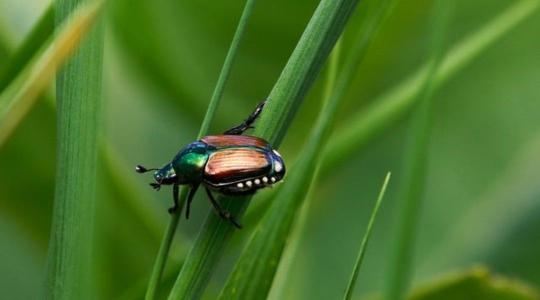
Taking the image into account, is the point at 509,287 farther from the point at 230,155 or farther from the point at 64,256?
the point at 64,256

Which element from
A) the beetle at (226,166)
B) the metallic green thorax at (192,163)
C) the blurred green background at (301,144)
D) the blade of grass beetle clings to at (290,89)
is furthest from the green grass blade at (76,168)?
the blurred green background at (301,144)

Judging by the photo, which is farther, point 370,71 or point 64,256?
point 370,71

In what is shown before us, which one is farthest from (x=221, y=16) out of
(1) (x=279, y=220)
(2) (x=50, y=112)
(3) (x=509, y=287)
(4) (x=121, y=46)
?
(1) (x=279, y=220)

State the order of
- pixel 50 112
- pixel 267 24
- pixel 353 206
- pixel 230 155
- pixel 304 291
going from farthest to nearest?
pixel 353 206 → pixel 304 291 → pixel 267 24 → pixel 50 112 → pixel 230 155

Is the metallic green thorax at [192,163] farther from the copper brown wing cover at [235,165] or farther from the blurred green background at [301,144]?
the blurred green background at [301,144]

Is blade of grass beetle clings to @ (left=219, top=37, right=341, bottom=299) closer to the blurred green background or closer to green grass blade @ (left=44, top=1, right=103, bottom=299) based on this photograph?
green grass blade @ (left=44, top=1, right=103, bottom=299)

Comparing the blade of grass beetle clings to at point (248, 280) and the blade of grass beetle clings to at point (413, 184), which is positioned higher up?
the blade of grass beetle clings to at point (413, 184)
